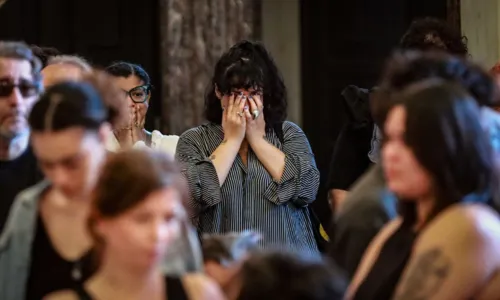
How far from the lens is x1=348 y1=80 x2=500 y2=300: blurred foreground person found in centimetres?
144

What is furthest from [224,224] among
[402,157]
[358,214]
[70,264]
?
[402,157]

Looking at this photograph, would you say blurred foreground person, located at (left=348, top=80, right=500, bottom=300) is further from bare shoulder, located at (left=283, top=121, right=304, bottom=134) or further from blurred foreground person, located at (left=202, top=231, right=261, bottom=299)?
bare shoulder, located at (left=283, top=121, right=304, bottom=134)

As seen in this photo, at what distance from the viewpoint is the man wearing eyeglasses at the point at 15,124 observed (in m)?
2.05

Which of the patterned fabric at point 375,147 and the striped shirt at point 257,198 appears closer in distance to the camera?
the patterned fabric at point 375,147

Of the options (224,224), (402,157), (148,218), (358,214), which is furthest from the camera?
(224,224)

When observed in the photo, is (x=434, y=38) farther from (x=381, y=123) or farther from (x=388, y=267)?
(x=388, y=267)

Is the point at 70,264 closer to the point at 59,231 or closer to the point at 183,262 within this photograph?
the point at 59,231

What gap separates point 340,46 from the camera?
17.0ft

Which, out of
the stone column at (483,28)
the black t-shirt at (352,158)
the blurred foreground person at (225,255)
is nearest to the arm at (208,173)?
the black t-shirt at (352,158)

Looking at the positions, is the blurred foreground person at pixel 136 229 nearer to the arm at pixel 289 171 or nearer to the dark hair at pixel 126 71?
the arm at pixel 289 171

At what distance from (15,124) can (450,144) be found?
3.38 feet

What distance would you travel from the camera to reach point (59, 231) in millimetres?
1707

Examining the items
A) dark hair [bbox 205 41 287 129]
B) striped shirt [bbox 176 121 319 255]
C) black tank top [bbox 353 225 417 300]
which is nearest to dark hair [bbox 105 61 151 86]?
dark hair [bbox 205 41 287 129]

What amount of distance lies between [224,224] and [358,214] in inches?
30.2
